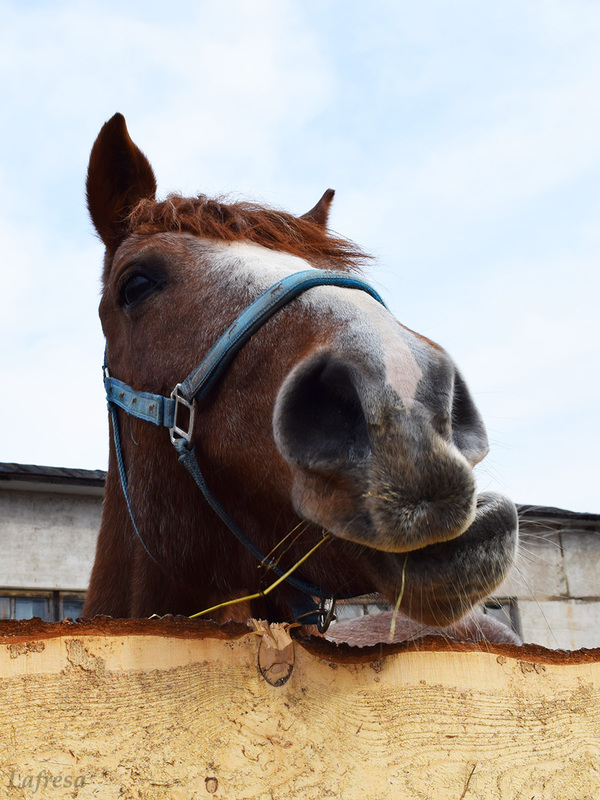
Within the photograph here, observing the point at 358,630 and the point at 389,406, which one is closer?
the point at 389,406

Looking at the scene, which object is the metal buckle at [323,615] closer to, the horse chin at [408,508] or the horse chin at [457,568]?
the horse chin at [457,568]

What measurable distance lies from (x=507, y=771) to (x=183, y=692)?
2.25 ft

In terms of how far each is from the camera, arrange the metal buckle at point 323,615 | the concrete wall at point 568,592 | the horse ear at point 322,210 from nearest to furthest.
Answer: the metal buckle at point 323,615
the horse ear at point 322,210
the concrete wall at point 568,592

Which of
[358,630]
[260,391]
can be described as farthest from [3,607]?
[260,391]

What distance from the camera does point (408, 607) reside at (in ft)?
5.15

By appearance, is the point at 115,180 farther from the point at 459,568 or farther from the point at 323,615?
the point at 459,568

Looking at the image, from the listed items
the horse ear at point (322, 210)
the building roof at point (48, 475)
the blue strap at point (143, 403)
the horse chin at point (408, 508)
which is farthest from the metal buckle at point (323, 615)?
the building roof at point (48, 475)

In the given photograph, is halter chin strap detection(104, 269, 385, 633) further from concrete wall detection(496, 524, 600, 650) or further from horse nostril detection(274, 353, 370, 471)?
concrete wall detection(496, 524, 600, 650)

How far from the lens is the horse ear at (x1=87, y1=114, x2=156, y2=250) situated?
2.89 metres

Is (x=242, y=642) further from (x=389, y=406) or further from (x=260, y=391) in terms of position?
(x=260, y=391)

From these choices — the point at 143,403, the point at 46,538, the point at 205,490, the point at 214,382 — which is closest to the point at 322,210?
the point at 143,403

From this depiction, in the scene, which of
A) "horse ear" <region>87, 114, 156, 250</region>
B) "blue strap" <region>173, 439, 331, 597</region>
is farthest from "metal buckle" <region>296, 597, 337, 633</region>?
"horse ear" <region>87, 114, 156, 250</region>

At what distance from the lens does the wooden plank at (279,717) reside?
1.15 meters

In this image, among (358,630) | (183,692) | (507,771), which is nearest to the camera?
(183,692)
